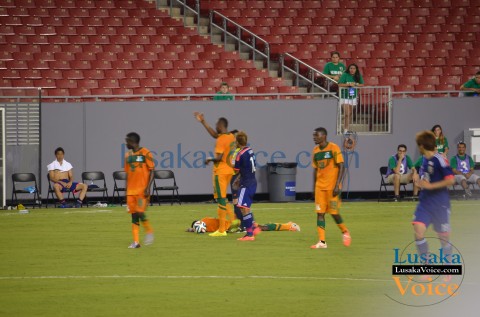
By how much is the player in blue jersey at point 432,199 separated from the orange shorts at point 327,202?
4.06 m

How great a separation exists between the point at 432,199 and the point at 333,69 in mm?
17355

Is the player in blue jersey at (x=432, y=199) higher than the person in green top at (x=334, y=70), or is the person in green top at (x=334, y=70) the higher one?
the person in green top at (x=334, y=70)

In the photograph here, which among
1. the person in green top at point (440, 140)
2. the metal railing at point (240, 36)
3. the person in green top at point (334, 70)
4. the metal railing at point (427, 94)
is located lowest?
the person in green top at point (440, 140)

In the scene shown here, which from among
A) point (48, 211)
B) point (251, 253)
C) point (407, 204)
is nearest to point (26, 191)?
point (48, 211)

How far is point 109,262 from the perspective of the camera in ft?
48.3

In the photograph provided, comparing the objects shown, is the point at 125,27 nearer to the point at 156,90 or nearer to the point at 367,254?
the point at 156,90

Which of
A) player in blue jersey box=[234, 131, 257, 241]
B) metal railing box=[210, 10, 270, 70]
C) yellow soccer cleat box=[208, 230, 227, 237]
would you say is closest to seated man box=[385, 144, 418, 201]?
metal railing box=[210, 10, 270, 70]

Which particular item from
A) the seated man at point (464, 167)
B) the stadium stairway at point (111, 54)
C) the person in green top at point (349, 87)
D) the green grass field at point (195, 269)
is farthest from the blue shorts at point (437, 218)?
the stadium stairway at point (111, 54)

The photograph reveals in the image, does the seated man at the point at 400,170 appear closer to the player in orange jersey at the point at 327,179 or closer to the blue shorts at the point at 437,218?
the player in orange jersey at the point at 327,179

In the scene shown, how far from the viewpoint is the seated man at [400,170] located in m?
27.6

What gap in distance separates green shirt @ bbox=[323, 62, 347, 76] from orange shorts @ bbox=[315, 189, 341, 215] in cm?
1311

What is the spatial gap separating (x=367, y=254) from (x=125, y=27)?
17.2 metres

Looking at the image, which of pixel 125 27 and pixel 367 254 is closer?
pixel 367 254

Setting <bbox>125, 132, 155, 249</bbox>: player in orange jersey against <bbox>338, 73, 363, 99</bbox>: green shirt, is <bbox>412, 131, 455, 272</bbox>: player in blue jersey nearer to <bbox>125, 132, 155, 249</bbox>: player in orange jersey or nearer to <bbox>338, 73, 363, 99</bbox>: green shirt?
<bbox>125, 132, 155, 249</bbox>: player in orange jersey
